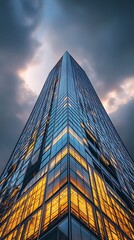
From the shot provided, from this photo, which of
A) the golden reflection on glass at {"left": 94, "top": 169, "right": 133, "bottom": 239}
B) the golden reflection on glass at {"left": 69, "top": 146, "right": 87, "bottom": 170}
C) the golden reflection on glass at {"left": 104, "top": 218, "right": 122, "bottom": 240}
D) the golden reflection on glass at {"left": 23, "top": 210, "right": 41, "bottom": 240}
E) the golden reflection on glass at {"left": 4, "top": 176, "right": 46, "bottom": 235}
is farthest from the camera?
the golden reflection on glass at {"left": 69, "top": 146, "right": 87, "bottom": 170}

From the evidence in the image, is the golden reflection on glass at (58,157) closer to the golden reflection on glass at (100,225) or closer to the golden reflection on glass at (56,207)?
the golden reflection on glass at (56,207)

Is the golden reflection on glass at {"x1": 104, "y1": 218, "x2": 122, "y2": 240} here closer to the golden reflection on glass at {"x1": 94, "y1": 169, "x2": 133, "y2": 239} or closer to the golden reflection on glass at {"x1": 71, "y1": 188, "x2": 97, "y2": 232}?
the golden reflection on glass at {"x1": 94, "y1": 169, "x2": 133, "y2": 239}

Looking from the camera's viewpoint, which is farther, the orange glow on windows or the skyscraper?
the orange glow on windows

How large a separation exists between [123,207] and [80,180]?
1273 centimetres

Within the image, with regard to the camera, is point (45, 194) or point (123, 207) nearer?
point (45, 194)

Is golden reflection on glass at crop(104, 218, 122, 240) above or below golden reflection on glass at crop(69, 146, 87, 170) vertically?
below

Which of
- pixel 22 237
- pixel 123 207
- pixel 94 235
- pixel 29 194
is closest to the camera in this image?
pixel 94 235

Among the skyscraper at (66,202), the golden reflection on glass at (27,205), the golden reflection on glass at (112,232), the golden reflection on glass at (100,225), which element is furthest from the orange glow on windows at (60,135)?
the golden reflection on glass at (112,232)

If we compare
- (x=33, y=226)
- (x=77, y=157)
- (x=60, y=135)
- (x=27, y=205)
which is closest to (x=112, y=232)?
(x=33, y=226)

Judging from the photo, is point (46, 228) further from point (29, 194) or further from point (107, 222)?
point (29, 194)

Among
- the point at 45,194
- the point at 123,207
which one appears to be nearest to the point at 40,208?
the point at 45,194

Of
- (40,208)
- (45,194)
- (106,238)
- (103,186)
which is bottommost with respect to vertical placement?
(106,238)

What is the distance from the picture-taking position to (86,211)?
2509 centimetres

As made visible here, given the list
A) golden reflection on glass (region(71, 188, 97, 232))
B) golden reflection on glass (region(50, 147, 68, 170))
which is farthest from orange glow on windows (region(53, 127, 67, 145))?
golden reflection on glass (region(71, 188, 97, 232))
